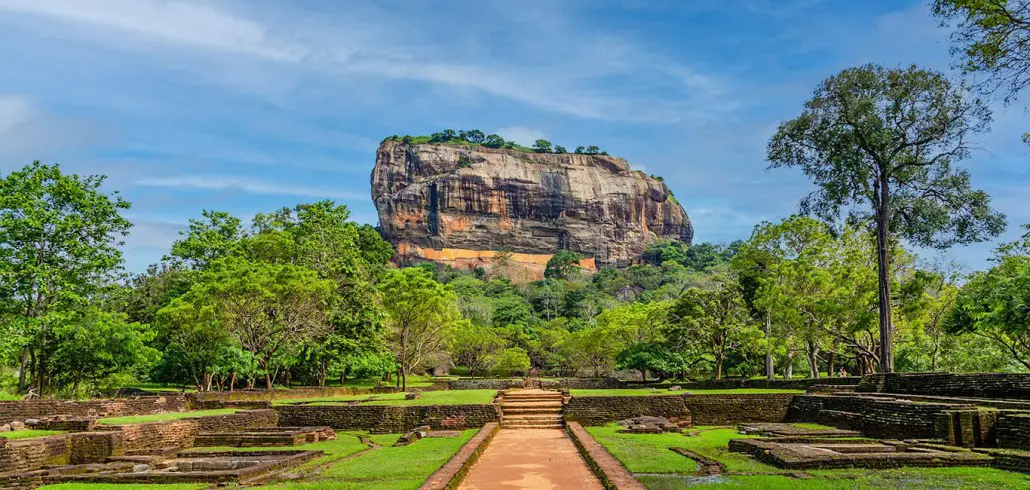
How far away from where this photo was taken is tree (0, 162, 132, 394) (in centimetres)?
2241

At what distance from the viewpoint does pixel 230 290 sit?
2728 centimetres

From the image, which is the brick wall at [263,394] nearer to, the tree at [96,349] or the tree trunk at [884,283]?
the tree at [96,349]

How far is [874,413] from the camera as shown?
53.2 ft

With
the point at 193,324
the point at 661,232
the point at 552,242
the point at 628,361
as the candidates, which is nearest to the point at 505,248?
the point at 552,242

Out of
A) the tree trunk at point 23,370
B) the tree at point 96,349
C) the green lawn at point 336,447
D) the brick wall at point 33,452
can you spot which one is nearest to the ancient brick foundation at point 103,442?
the brick wall at point 33,452

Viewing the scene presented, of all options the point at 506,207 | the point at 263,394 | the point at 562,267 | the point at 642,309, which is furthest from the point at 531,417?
the point at 506,207

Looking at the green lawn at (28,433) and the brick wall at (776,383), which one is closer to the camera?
the green lawn at (28,433)

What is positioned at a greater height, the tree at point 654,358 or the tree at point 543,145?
the tree at point 543,145

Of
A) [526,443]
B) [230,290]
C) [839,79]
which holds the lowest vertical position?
[526,443]

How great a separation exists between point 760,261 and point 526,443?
20.5 m

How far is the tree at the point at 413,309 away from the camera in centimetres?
3133

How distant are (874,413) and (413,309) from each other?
68.5 feet

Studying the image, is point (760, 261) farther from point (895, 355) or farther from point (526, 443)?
point (526, 443)

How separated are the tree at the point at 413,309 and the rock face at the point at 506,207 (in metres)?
107
